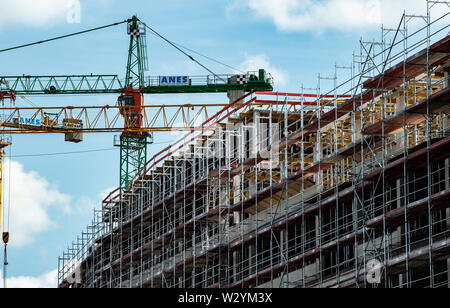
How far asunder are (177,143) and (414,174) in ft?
93.8

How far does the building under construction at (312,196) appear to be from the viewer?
4397cm

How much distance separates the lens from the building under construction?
44.0 metres

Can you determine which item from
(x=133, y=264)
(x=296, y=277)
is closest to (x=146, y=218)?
(x=133, y=264)

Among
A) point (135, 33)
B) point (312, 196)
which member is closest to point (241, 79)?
point (135, 33)

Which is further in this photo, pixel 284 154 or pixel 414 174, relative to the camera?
pixel 284 154

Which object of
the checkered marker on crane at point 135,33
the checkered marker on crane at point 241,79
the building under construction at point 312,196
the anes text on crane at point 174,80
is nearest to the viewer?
the building under construction at point 312,196

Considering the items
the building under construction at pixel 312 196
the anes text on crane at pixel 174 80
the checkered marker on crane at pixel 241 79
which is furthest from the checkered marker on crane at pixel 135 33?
the building under construction at pixel 312 196

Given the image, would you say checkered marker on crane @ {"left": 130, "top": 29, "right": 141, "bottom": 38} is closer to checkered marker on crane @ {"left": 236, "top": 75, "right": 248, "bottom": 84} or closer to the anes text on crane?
the anes text on crane

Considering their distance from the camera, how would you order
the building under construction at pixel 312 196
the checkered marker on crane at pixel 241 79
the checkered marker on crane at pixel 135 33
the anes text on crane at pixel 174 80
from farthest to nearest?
the checkered marker on crane at pixel 135 33, the anes text on crane at pixel 174 80, the checkered marker on crane at pixel 241 79, the building under construction at pixel 312 196

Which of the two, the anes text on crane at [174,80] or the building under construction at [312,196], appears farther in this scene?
the anes text on crane at [174,80]

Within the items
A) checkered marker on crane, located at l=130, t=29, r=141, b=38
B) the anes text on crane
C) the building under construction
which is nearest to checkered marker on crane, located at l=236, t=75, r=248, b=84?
the anes text on crane

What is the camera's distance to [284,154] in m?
60.6

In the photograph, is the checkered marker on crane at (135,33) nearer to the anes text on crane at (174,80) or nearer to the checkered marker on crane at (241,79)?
the anes text on crane at (174,80)

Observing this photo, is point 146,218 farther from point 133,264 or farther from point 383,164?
point 383,164
